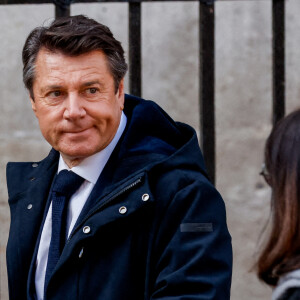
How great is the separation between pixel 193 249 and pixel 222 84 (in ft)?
5.25

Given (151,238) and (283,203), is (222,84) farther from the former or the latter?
(283,203)

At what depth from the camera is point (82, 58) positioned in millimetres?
2396

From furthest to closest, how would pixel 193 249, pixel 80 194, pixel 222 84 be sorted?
pixel 222 84, pixel 80 194, pixel 193 249

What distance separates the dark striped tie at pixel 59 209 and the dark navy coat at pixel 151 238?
77mm

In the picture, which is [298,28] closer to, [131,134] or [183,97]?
[183,97]

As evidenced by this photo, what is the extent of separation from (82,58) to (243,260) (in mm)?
1614

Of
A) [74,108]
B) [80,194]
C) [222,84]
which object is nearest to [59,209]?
[80,194]

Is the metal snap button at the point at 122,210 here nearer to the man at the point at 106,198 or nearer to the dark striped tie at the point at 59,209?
the man at the point at 106,198

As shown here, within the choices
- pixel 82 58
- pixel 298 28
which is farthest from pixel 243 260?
pixel 82 58

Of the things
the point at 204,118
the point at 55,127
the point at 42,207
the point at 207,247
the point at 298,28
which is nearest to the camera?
the point at 207,247

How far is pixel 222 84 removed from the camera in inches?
148

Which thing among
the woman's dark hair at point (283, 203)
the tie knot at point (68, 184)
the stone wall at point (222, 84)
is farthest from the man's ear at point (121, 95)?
the stone wall at point (222, 84)

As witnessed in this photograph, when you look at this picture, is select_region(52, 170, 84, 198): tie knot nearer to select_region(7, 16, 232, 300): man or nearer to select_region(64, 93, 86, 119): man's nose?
select_region(7, 16, 232, 300): man

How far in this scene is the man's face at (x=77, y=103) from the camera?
2.39 meters
